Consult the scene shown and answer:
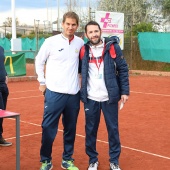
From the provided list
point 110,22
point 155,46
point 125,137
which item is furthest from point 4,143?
point 155,46

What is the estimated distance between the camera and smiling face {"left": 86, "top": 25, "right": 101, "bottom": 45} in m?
5.17

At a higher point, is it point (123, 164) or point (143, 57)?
point (143, 57)

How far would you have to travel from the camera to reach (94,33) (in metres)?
5.19

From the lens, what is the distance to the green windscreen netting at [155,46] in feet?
70.3

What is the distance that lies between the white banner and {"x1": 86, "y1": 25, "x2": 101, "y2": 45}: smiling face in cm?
1647

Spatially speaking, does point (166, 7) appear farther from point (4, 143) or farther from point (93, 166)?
point (93, 166)

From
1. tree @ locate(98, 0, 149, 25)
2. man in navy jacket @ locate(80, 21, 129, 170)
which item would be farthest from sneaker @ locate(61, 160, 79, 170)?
tree @ locate(98, 0, 149, 25)

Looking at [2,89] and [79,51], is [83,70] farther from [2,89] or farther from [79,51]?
[2,89]

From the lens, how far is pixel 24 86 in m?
16.8

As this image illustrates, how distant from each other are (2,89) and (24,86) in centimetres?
1014

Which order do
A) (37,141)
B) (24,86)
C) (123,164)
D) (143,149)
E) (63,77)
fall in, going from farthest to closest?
1. (24,86)
2. (37,141)
3. (143,149)
4. (123,164)
5. (63,77)

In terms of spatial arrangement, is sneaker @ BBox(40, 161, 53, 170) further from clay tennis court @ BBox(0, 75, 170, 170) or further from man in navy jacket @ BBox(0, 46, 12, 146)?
man in navy jacket @ BBox(0, 46, 12, 146)

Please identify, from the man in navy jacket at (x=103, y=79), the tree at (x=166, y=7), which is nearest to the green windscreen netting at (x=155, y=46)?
the tree at (x=166, y=7)

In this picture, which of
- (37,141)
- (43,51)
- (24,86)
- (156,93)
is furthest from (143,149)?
(24,86)
